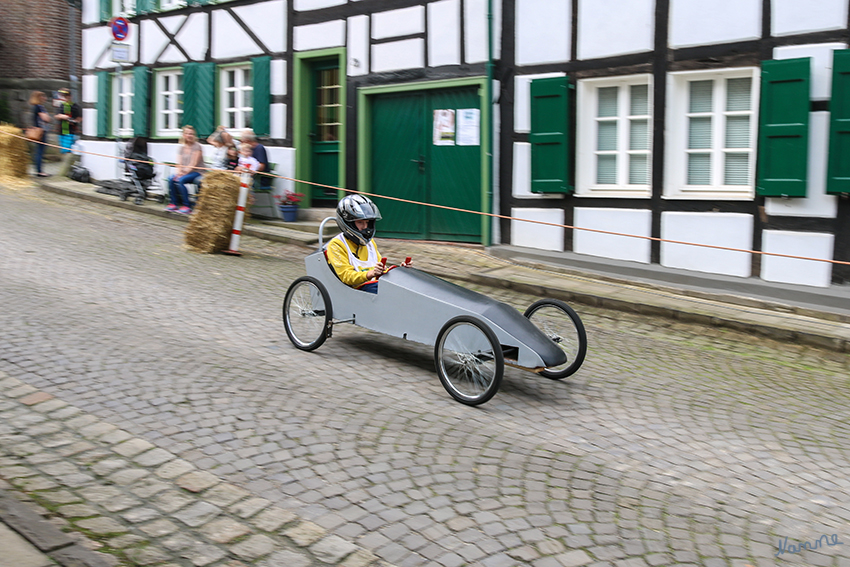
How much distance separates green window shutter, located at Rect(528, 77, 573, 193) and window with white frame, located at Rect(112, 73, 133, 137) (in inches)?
428

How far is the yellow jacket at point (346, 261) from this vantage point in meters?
6.30

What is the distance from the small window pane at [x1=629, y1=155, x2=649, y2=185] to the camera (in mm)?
10328

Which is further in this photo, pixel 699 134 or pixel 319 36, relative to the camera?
pixel 319 36

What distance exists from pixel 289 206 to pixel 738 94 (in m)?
7.35

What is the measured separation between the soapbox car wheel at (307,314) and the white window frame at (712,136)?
525cm

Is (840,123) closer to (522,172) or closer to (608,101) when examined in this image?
(608,101)

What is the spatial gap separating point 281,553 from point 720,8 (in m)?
8.31

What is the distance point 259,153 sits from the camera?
1378 cm

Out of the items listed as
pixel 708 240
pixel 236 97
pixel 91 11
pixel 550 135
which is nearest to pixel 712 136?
pixel 708 240

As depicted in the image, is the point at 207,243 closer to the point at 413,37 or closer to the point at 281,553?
the point at 413,37

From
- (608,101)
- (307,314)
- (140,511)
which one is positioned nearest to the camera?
(140,511)

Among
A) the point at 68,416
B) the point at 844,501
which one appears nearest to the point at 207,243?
the point at 68,416

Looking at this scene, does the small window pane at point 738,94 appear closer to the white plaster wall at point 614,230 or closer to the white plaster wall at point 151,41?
the white plaster wall at point 614,230

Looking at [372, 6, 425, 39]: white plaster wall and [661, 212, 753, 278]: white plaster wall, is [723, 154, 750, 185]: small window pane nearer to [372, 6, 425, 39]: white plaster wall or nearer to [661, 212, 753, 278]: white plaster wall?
[661, 212, 753, 278]: white plaster wall
